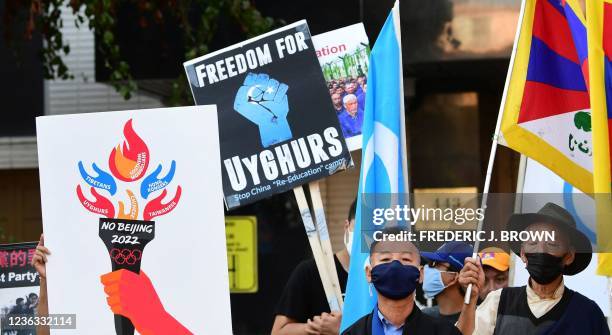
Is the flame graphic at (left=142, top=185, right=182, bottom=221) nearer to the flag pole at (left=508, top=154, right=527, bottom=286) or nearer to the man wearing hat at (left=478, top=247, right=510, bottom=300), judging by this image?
the man wearing hat at (left=478, top=247, right=510, bottom=300)

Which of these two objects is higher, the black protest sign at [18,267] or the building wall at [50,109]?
the building wall at [50,109]

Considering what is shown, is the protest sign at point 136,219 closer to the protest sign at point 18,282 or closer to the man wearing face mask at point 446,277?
the man wearing face mask at point 446,277

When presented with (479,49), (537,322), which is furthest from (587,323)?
(479,49)

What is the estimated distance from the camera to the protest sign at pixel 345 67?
20.8ft

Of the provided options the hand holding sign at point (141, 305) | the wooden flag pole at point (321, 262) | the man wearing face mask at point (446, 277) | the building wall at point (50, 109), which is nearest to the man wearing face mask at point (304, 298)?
the wooden flag pole at point (321, 262)

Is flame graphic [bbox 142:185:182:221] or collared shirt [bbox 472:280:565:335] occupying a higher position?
flame graphic [bbox 142:185:182:221]

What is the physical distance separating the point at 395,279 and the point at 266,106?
171cm

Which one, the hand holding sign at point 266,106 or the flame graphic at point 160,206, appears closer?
the flame graphic at point 160,206

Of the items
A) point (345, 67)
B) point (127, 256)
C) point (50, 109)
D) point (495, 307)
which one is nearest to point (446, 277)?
point (495, 307)

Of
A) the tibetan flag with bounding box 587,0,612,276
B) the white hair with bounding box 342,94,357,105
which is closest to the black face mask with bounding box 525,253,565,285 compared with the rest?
the tibetan flag with bounding box 587,0,612,276

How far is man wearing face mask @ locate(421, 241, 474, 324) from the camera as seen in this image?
16.2ft

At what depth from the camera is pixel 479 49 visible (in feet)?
34.9

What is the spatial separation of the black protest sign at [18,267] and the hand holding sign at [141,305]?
1.22m

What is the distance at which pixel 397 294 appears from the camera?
186 inches
